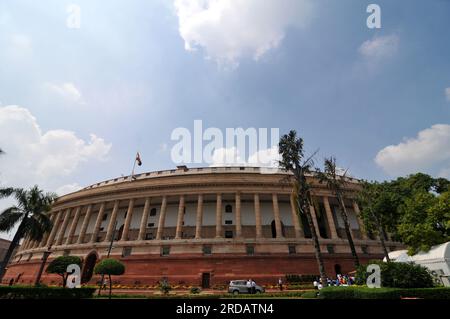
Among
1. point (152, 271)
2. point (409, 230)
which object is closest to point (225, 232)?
point (152, 271)

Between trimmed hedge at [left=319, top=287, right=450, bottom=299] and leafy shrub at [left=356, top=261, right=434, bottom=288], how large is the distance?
53.5 inches

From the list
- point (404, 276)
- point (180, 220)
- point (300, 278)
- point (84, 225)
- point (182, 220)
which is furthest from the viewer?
point (84, 225)

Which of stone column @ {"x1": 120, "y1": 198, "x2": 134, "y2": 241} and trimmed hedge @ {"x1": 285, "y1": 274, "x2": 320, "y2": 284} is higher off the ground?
stone column @ {"x1": 120, "y1": 198, "x2": 134, "y2": 241}

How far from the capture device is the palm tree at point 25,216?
93.9 feet

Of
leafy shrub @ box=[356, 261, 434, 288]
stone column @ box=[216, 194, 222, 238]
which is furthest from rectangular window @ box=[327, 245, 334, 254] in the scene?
leafy shrub @ box=[356, 261, 434, 288]

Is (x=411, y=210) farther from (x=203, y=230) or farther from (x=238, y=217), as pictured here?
(x=203, y=230)

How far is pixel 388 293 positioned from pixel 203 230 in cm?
2781

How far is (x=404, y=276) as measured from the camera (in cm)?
1705

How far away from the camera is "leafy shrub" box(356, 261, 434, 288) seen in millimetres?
16828

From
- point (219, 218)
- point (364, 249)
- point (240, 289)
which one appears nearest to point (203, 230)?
point (219, 218)

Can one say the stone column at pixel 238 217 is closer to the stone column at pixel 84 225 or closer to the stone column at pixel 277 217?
the stone column at pixel 277 217

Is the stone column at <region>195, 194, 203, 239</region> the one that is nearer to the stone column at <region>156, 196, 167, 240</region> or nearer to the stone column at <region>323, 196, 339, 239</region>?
the stone column at <region>156, 196, 167, 240</region>

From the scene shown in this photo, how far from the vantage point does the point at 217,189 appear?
3878 cm

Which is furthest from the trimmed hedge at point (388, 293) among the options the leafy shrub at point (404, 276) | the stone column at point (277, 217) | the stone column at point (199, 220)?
the stone column at point (199, 220)
